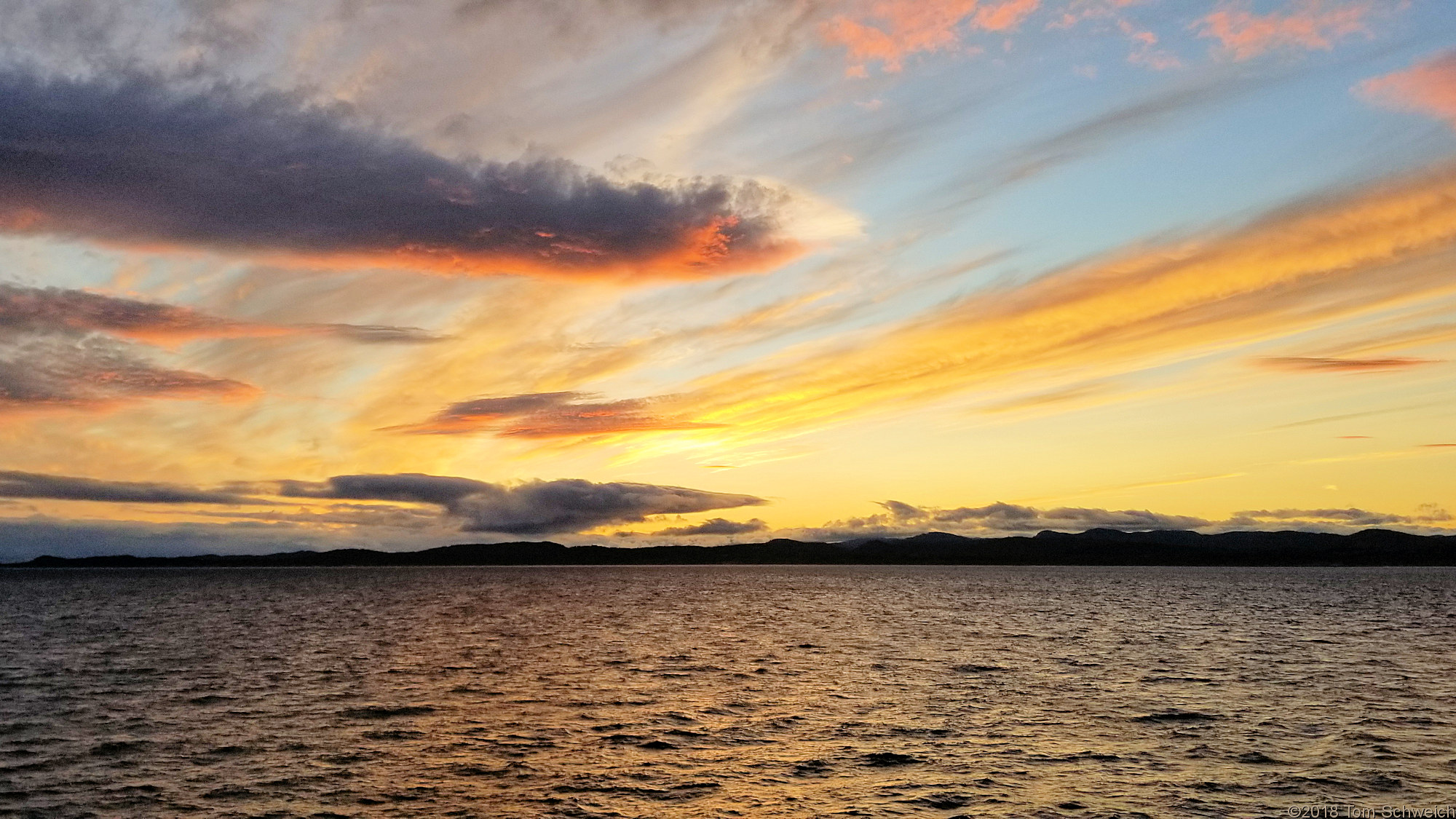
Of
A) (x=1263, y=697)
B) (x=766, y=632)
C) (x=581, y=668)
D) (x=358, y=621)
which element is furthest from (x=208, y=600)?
(x=1263, y=697)

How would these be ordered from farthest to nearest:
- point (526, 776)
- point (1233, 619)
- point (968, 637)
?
point (1233, 619)
point (968, 637)
point (526, 776)

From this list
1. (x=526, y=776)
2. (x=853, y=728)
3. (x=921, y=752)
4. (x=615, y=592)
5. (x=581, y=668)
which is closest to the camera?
(x=526, y=776)

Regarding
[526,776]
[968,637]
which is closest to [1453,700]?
[968,637]

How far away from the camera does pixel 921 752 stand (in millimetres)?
35281

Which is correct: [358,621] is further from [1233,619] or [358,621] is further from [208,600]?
[1233,619]

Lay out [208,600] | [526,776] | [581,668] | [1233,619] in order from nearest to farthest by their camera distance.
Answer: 1. [526,776]
2. [581,668]
3. [1233,619]
4. [208,600]

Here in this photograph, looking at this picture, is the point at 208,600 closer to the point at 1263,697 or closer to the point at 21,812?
the point at 21,812

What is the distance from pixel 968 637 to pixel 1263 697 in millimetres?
35075

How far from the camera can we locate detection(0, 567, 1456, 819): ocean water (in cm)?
2948

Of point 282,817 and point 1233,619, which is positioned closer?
point 282,817

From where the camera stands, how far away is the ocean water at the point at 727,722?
96.7 feet

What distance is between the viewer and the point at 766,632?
3546 inches

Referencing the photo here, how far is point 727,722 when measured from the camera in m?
41.8

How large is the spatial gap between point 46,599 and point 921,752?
182 meters
